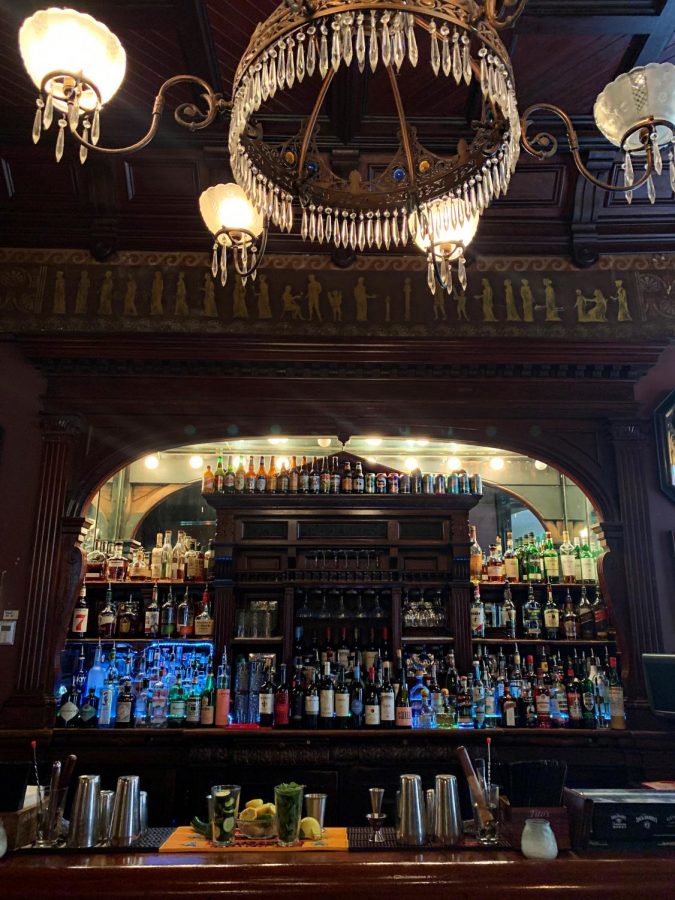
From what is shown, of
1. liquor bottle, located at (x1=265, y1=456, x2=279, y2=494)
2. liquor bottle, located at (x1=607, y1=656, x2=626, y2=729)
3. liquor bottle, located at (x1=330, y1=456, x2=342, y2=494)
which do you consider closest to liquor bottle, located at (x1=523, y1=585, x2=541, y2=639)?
liquor bottle, located at (x1=607, y1=656, x2=626, y2=729)

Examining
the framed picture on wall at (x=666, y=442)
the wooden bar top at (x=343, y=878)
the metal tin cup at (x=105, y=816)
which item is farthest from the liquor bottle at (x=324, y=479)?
the wooden bar top at (x=343, y=878)

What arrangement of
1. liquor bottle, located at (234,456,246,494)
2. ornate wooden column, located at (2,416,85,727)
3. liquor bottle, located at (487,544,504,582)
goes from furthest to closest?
1. liquor bottle, located at (487,544,504,582)
2. liquor bottle, located at (234,456,246,494)
3. ornate wooden column, located at (2,416,85,727)

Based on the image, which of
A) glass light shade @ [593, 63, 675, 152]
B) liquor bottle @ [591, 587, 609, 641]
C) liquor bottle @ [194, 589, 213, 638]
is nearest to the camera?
glass light shade @ [593, 63, 675, 152]

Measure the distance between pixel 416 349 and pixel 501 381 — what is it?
0.67 metres

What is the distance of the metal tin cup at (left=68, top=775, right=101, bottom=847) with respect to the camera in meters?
2.46

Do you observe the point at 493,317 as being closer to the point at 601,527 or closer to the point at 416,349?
the point at 416,349

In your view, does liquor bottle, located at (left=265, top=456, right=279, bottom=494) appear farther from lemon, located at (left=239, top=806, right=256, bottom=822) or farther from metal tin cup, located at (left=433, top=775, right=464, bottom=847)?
metal tin cup, located at (left=433, top=775, right=464, bottom=847)

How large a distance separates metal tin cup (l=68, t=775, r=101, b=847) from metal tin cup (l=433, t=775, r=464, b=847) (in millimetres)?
1165

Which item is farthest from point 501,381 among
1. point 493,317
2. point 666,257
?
point 666,257

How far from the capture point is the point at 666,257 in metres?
5.46

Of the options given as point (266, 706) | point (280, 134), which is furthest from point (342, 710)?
point (280, 134)

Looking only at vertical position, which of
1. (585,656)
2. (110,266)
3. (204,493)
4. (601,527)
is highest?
(110,266)

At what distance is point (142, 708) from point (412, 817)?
3233mm

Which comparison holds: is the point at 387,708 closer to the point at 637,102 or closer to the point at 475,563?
the point at 475,563
